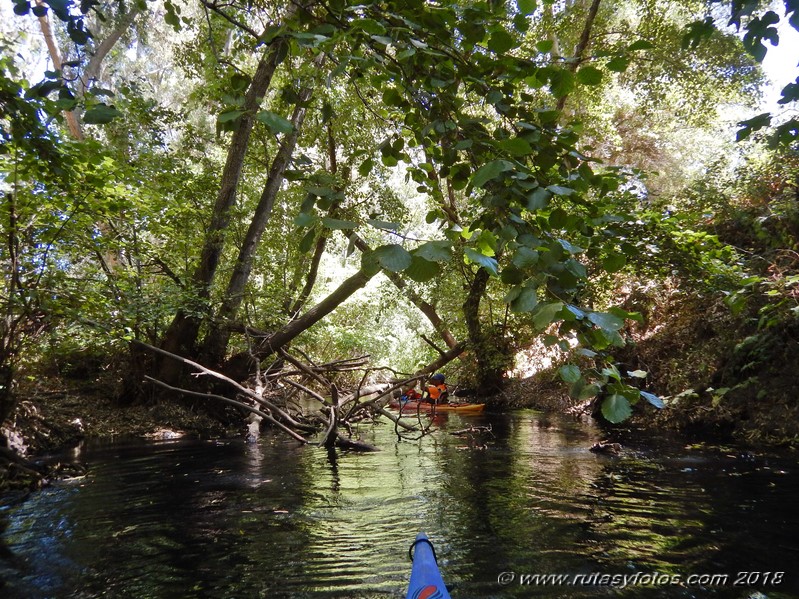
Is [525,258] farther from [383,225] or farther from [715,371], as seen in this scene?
[715,371]

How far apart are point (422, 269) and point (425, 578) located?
206cm

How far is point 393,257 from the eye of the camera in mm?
1308

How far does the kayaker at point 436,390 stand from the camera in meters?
13.4

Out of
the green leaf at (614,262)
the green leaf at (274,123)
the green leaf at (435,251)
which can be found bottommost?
the green leaf at (435,251)

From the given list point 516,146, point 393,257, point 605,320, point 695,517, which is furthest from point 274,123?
point 695,517

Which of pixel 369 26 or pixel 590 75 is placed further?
pixel 590 75

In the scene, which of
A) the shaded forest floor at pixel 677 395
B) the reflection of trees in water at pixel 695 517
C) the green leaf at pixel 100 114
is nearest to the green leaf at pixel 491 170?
the green leaf at pixel 100 114

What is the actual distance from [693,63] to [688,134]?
30.0ft

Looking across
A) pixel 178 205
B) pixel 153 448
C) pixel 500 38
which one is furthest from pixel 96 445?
pixel 500 38

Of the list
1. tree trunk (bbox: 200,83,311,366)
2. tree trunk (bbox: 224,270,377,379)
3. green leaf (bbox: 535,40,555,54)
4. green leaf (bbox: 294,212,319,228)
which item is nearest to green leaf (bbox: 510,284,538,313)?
green leaf (bbox: 294,212,319,228)

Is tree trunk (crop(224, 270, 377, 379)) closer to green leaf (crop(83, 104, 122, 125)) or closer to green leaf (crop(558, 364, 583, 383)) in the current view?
green leaf (crop(83, 104, 122, 125))

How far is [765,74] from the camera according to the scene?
52.9 ft

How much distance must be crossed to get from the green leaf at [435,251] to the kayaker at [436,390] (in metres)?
11.5

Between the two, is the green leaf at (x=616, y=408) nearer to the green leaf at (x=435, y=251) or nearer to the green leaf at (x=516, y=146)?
the green leaf at (x=435, y=251)
